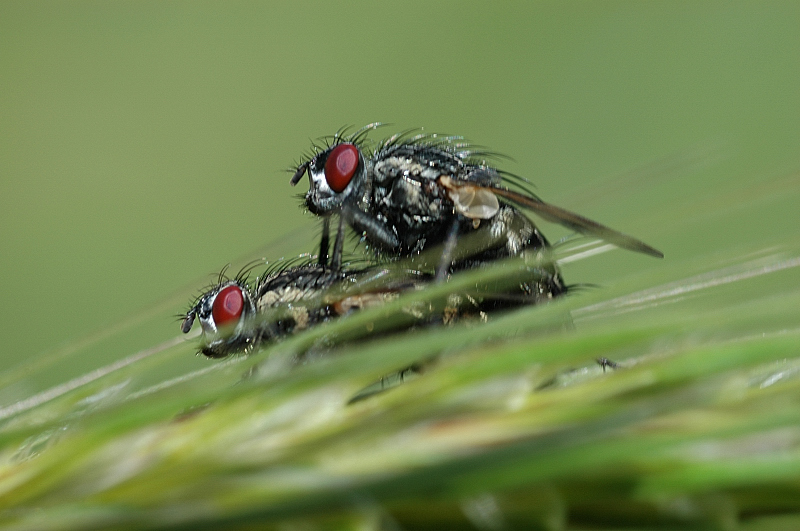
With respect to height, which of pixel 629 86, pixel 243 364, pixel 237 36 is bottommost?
pixel 629 86

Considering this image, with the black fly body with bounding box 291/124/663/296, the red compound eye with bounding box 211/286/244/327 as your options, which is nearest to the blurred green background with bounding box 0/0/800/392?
the black fly body with bounding box 291/124/663/296

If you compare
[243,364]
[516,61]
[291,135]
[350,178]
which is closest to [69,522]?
[243,364]

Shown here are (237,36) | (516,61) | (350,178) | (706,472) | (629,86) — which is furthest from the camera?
(237,36)

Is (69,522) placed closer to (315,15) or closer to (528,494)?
(528,494)

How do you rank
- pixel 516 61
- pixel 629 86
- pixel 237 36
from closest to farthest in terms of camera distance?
pixel 629 86
pixel 516 61
pixel 237 36

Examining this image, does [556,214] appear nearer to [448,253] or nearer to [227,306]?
[448,253]

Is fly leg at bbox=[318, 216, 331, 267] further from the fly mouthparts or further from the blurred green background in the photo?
the blurred green background
